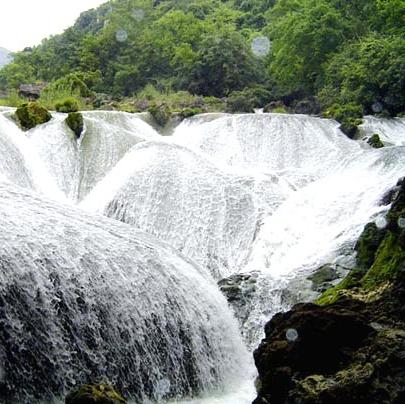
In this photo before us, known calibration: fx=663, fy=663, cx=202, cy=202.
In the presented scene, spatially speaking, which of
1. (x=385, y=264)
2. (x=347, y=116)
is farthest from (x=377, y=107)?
(x=385, y=264)

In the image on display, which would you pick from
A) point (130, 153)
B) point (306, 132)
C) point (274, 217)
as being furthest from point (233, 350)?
point (306, 132)

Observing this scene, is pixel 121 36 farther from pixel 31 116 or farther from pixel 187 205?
pixel 187 205

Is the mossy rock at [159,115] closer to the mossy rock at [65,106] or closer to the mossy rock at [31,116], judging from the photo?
the mossy rock at [65,106]

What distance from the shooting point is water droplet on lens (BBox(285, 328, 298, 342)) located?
7.02 metres

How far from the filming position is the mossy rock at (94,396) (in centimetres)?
583

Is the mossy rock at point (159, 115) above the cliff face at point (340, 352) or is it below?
above

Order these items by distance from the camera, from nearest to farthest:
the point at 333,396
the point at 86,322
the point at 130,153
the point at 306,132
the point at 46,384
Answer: the point at 333,396 < the point at 46,384 < the point at 86,322 < the point at 130,153 < the point at 306,132

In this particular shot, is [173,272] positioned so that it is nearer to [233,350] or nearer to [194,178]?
[233,350]

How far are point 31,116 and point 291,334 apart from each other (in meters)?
14.9

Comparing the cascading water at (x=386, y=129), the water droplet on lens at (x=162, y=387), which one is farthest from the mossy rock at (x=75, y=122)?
the water droplet on lens at (x=162, y=387)

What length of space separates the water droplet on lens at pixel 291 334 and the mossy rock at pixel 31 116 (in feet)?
47.5

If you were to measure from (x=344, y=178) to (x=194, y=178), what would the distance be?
357 centimetres

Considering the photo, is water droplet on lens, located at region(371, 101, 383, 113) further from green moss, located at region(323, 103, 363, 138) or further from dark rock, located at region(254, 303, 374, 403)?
dark rock, located at region(254, 303, 374, 403)

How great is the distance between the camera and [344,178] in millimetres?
15648
